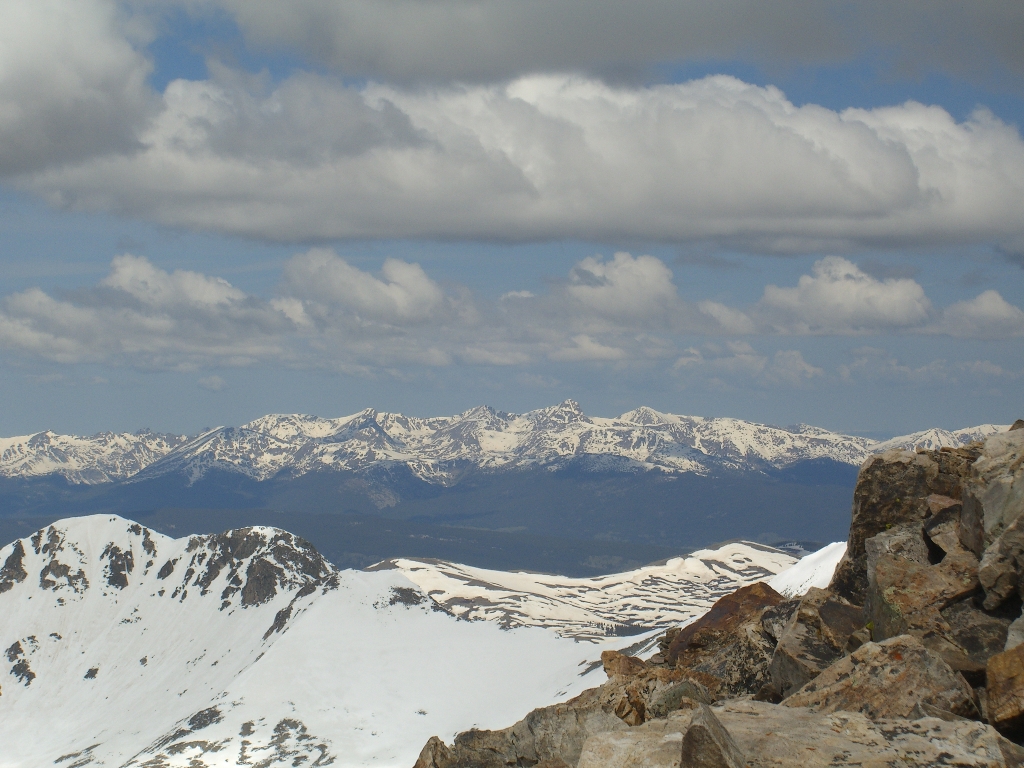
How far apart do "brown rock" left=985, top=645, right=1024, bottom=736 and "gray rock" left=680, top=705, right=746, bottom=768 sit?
22.2 ft

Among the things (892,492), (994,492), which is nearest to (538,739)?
(994,492)

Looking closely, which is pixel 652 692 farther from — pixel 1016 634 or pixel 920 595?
pixel 1016 634

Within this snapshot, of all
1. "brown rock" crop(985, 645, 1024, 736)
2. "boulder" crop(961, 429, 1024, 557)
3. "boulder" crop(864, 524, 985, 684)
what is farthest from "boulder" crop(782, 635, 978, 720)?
"boulder" crop(961, 429, 1024, 557)

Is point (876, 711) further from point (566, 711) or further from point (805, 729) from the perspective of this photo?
point (566, 711)

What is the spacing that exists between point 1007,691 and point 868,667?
12.2 ft

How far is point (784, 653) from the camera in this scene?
30.7 metres

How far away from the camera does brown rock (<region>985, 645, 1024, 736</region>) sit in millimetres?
20547

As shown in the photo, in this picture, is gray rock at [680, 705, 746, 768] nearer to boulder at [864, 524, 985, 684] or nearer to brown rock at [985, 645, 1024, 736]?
brown rock at [985, 645, 1024, 736]

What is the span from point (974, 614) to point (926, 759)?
10.3m

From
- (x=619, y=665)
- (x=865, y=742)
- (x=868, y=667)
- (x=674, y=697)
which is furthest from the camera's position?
(x=619, y=665)

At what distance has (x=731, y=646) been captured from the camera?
3738 cm

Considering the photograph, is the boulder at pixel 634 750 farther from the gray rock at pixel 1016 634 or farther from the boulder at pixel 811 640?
the boulder at pixel 811 640

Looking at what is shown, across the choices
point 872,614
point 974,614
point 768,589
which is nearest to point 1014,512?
point 974,614

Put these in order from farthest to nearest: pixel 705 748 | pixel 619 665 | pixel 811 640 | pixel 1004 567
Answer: pixel 619 665
pixel 811 640
pixel 1004 567
pixel 705 748
